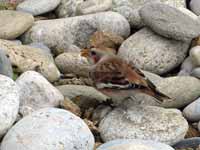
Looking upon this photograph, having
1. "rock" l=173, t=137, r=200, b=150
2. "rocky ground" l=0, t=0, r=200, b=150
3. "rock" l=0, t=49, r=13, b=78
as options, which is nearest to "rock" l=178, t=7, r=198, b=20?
"rocky ground" l=0, t=0, r=200, b=150

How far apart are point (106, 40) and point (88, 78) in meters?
0.87

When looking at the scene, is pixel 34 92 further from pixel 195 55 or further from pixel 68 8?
pixel 68 8

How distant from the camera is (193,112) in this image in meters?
6.17

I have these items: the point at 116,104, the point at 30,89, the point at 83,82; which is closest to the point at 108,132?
the point at 116,104

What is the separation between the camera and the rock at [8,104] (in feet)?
17.0

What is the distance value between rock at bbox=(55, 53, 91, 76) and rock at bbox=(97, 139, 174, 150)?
1972 millimetres

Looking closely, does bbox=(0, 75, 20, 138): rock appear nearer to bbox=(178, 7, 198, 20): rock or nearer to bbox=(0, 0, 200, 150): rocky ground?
bbox=(0, 0, 200, 150): rocky ground

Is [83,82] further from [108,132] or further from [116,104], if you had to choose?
[108,132]

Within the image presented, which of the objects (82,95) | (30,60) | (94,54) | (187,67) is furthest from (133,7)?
(94,54)

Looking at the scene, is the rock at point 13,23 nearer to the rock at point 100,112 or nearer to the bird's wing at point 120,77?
the rock at point 100,112

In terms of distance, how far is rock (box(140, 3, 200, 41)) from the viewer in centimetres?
729

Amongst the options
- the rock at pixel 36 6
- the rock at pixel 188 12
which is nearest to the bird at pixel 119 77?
the rock at pixel 188 12

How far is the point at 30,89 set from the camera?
5949 mm

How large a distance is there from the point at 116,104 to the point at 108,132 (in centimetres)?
48
